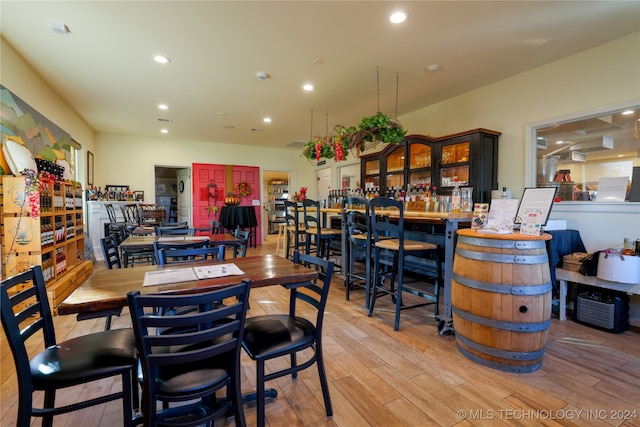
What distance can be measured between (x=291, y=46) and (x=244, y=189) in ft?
17.0

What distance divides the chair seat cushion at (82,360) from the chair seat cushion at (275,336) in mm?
493

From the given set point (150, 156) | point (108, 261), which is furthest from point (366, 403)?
point (150, 156)

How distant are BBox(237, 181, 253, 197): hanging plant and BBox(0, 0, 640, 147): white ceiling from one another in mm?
3188

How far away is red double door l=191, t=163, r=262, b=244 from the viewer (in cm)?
732

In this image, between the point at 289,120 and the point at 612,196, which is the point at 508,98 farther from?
the point at 289,120

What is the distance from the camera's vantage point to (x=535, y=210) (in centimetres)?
217

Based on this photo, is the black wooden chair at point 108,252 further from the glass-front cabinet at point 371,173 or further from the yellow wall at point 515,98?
the glass-front cabinet at point 371,173

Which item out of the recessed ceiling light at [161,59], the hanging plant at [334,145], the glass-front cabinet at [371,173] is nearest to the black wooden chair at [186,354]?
the recessed ceiling light at [161,59]

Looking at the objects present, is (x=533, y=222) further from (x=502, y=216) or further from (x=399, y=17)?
(x=399, y=17)

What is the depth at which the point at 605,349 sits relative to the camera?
2229 mm

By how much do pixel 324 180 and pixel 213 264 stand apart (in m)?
6.57

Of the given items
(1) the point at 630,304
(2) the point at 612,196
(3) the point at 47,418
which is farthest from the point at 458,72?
(3) the point at 47,418

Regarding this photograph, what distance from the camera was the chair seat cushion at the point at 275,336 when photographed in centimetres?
137

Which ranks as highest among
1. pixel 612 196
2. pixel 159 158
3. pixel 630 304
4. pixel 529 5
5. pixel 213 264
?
pixel 529 5
